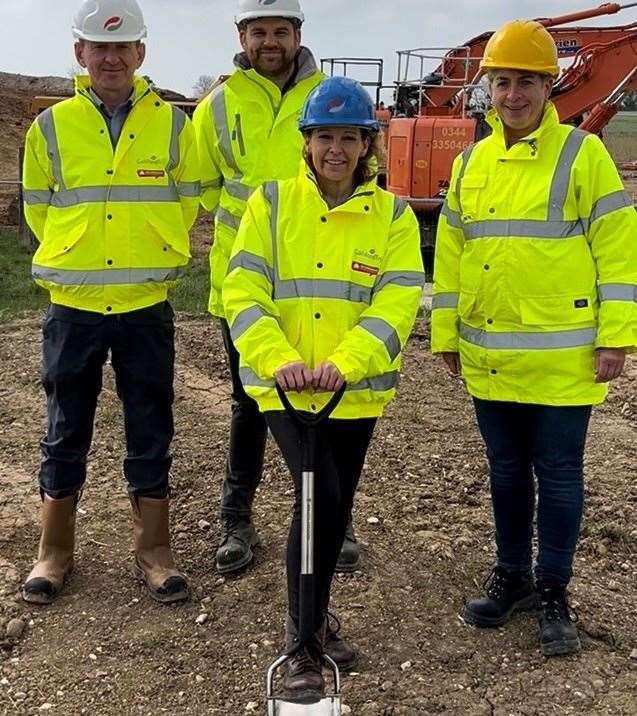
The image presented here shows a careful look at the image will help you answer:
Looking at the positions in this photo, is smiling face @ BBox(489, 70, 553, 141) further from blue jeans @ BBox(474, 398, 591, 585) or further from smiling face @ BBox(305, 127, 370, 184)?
blue jeans @ BBox(474, 398, 591, 585)

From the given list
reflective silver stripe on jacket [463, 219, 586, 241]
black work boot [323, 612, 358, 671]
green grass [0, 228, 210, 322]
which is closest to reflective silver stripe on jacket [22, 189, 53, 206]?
reflective silver stripe on jacket [463, 219, 586, 241]

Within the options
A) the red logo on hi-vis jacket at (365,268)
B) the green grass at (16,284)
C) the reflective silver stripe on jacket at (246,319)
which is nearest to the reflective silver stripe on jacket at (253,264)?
the reflective silver stripe on jacket at (246,319)

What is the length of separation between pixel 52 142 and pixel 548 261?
6.38ft

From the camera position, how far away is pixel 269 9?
154 inches

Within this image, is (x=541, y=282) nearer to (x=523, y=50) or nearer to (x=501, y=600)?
(x=523, y=50)

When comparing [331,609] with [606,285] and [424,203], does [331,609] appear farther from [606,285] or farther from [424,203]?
[424,203]

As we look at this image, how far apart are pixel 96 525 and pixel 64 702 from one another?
1.45m

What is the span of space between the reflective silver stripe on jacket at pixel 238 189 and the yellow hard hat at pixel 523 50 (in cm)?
110

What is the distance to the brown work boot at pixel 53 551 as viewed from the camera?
418 cm

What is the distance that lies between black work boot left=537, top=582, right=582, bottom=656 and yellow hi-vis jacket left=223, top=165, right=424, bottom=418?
111cm

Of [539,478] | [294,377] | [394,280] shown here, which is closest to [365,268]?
→ [394,280]

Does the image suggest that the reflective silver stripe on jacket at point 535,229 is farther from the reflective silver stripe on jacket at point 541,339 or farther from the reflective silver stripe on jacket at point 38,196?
the reflective silver stripe on jacket at point 38,196

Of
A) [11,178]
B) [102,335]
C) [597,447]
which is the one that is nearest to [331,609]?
[102,335]

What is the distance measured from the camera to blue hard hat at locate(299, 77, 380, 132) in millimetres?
3293
